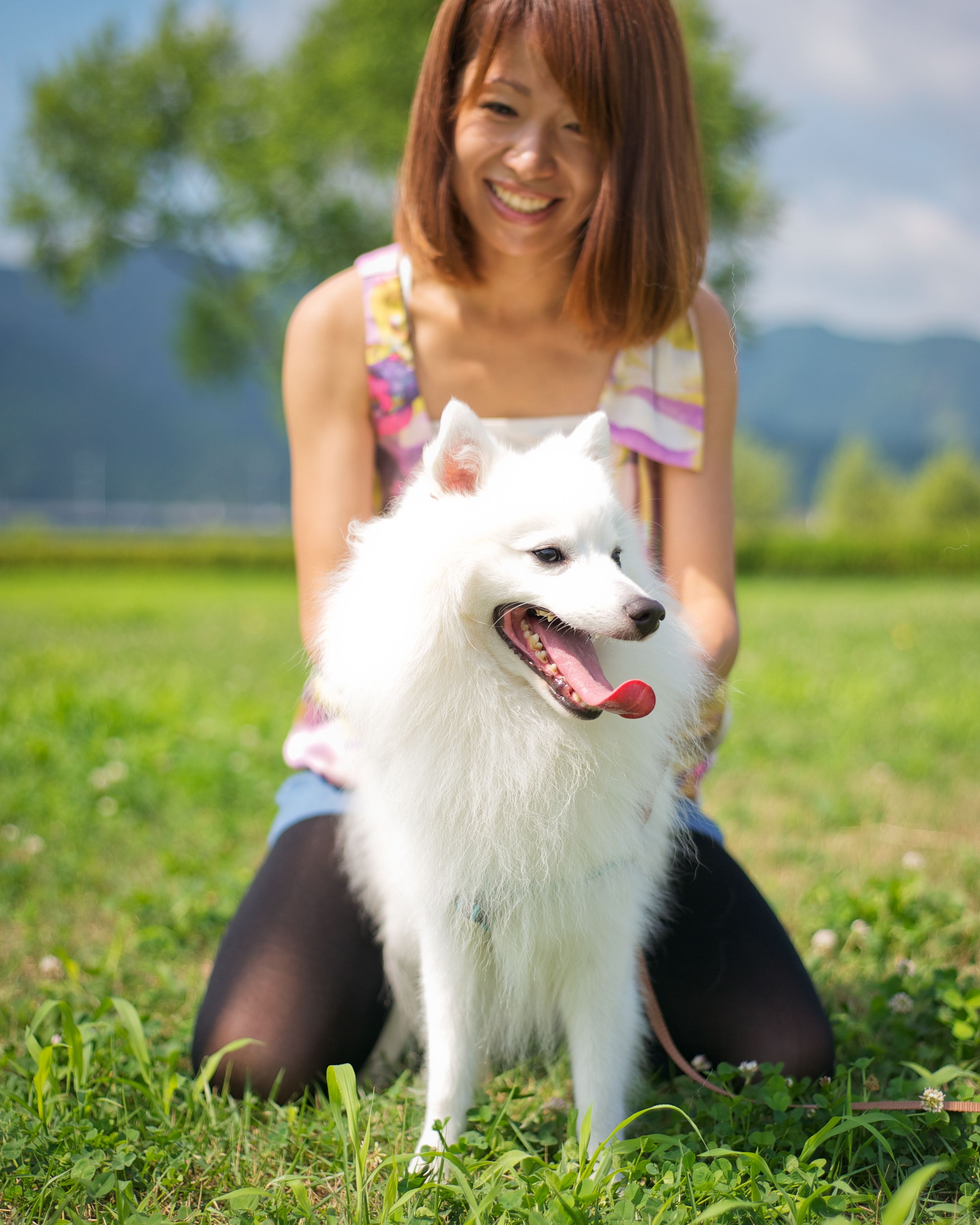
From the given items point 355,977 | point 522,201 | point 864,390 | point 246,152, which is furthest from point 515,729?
point 864,390

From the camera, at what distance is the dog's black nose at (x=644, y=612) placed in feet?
4.43

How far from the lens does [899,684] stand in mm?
6012

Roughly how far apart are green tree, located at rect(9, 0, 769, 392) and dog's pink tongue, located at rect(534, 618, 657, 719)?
17.1 metres

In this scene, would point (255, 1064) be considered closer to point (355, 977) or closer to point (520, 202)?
point (355, 977)

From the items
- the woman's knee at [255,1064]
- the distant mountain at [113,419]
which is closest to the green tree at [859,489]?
the woman's knee at [255,1064]

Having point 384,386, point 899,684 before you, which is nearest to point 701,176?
point 384,386

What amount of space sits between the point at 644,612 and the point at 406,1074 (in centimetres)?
128

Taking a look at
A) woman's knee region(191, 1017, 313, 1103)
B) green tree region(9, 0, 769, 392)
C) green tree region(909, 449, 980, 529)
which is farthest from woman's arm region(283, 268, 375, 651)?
green tree region(909, 449, 980, 529)

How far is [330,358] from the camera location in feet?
7.34

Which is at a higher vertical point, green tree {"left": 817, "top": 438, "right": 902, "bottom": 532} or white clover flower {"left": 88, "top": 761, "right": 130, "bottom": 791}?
white clover flower {"left": 88, "top": 761, "right": 130, "bottom": 791}

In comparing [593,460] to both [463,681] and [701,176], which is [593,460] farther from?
[701,176]

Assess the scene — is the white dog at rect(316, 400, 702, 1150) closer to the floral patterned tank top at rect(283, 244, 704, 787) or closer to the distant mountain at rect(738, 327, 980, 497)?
the floral patterned tank top at rect(283, 244, 704, 787)

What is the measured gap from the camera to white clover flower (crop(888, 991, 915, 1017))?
2090 mm

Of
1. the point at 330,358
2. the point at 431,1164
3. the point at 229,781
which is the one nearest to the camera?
the point at 431,1164
